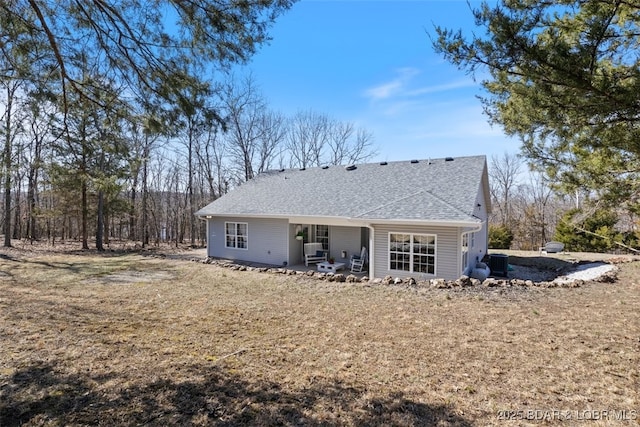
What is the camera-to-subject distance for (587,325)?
6023 millimetres

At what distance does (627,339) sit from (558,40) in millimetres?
4956

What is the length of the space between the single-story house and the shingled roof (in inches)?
1.4

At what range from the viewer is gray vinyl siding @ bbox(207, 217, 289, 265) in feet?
45.2

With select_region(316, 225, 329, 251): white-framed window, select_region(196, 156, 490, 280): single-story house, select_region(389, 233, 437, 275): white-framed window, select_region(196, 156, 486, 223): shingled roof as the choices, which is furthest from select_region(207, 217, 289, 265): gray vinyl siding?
select_region(389, 233, 437, 275): white-framed window

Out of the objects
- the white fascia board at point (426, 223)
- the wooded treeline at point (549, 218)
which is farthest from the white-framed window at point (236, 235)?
the wooded treeline at point (549, 218)

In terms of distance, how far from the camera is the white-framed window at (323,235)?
14132 millimetres

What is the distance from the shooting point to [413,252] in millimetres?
10250

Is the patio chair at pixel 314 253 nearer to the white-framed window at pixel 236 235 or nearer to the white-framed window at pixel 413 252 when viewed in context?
the white-framed window at pixel 236 235

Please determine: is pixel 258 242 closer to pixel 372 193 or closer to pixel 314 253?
pixel 314 253

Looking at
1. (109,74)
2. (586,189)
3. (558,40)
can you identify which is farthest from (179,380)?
(586,189)

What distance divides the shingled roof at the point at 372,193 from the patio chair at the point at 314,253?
1.71 meters

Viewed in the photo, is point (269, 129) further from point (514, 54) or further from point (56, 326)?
point (514, 54)

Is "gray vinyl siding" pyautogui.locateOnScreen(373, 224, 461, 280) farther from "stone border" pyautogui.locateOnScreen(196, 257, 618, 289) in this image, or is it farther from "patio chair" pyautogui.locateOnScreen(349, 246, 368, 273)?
"patio chair" pyautogui.locateOnScreen(349, 246, 368, 273)

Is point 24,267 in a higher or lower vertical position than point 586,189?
lower
